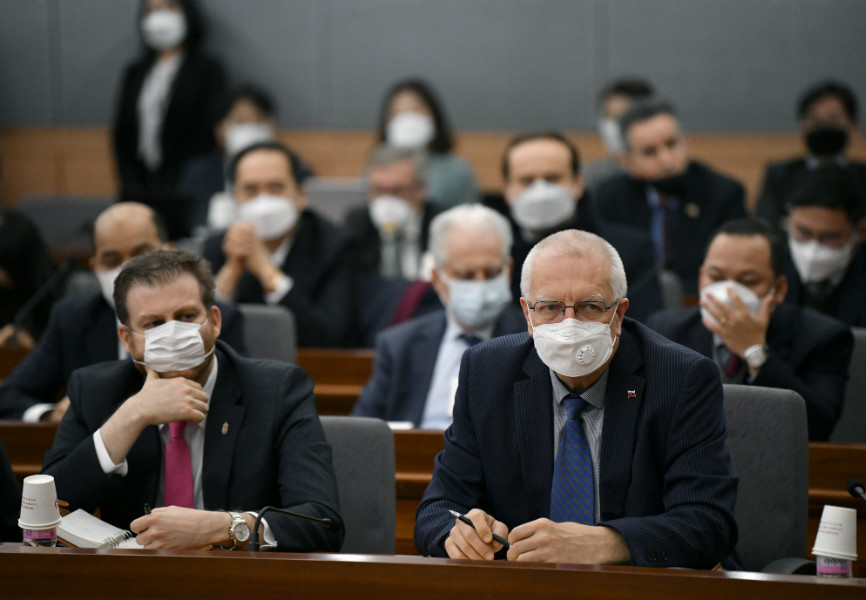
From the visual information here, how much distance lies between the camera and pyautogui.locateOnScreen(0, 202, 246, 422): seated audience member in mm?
3166

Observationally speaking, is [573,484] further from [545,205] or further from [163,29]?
[163,29]

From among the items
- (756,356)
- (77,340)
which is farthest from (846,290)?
(77,340)

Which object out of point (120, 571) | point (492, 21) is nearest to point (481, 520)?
point (120, 571)

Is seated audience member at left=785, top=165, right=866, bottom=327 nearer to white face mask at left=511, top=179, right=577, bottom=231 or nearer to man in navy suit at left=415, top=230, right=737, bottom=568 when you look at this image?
white face mask at left=511, top=179, right=577, bottom=231

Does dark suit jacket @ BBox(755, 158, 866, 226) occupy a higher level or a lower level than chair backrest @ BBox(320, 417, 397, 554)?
higher

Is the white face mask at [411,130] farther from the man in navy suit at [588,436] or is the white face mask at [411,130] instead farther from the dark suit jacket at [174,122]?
the man in navy suit at [588,436]

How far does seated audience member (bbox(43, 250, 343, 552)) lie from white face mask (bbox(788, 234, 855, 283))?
1.99 m

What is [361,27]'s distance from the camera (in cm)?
739

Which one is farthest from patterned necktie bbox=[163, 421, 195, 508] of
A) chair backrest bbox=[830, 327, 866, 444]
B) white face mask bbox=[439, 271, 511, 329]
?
chair backrest bbox=[830, 327, 866, 444]

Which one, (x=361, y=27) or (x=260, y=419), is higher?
(x=361, y=27)

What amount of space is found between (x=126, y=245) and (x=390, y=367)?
930 millimetres

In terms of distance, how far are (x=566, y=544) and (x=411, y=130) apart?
14.5 ft

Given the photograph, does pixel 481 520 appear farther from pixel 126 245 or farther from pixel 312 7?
pixel 312 7

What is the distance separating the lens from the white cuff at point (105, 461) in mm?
2242
